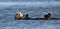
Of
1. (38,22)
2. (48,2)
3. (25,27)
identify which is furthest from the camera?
(48,2)

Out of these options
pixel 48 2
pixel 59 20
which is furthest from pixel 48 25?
pixel 48 2

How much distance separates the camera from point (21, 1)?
18.0 meters

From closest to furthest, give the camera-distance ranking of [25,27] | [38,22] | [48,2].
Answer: [25,27]
[38,22]
[48,2]

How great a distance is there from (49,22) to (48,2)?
841 cm

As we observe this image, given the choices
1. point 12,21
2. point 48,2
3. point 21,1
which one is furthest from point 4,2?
point 12,21

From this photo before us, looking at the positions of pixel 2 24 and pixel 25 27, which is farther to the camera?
pixel 2 24

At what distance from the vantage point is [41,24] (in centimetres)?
897

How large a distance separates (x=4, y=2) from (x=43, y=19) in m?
8.69

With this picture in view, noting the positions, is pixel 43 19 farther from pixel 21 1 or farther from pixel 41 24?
pixel 21 1

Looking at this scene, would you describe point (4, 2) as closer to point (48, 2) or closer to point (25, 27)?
point (48, 2)

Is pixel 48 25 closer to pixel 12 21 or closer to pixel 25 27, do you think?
pixel 25 27

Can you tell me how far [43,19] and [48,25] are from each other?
0.70m

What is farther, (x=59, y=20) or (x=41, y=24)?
(x=59, y=20)

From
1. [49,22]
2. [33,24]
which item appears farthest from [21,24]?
[49,22]
